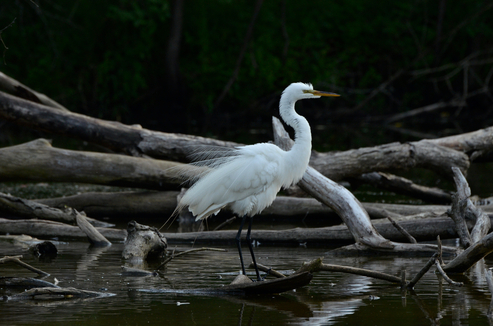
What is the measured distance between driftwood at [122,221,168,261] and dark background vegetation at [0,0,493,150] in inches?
548

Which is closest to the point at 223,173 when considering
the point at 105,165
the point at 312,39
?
the point at 105,165

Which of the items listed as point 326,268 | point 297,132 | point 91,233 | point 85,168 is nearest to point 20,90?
point 85,168

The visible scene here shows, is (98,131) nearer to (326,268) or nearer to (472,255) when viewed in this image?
(326,268)

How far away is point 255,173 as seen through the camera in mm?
5062

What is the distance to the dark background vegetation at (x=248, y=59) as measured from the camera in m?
21.0

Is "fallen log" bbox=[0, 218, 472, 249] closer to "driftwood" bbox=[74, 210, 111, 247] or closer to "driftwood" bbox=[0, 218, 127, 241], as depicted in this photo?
"driftwood" bbox=[0, 218, 127, 241]

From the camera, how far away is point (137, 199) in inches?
310

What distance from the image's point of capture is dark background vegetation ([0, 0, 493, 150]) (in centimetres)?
2105

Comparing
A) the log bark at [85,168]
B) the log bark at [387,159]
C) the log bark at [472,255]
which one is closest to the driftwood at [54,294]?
the log bark at [472,255]

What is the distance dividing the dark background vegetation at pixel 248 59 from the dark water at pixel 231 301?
1439 cm

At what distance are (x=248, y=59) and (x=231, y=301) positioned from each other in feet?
61.7

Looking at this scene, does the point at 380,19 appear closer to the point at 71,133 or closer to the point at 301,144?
the point at 71,133

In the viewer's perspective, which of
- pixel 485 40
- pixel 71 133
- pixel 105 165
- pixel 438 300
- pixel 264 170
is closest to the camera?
pixel 438 300

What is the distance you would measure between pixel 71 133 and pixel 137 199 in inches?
51.4
